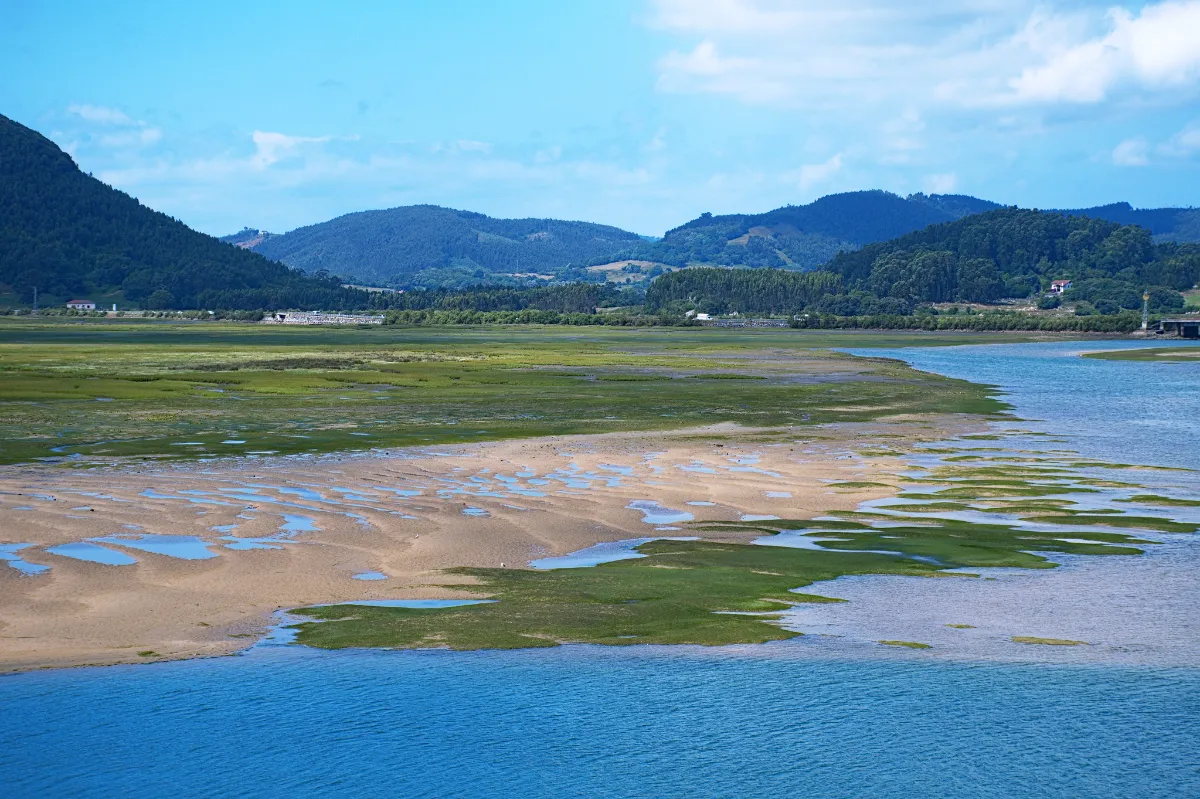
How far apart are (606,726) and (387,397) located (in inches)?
1656

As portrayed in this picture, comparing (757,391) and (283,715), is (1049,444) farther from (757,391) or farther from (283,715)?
(283,715)

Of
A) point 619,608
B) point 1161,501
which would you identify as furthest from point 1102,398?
point 619,608

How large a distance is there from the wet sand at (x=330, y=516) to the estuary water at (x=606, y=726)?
5.48ft

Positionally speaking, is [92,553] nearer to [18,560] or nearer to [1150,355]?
[18,560]

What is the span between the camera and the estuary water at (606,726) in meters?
11.3

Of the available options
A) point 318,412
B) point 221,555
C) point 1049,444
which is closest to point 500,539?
point 221,555

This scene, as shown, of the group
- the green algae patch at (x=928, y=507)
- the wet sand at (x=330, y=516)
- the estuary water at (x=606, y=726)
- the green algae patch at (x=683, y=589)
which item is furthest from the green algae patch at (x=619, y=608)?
the green algae patch at (x=928, y=507)

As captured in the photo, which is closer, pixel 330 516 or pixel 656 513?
pixel 330 516

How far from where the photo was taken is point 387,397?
176 feet

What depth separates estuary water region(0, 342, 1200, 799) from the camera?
11.3m

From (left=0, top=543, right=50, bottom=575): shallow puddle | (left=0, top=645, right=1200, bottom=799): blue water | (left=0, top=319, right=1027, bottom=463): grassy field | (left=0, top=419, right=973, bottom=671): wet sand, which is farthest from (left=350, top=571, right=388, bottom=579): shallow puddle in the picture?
(left=0, top=319, right=1027, bottom=463): grassy field

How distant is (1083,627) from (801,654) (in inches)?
150

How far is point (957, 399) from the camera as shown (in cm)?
5572

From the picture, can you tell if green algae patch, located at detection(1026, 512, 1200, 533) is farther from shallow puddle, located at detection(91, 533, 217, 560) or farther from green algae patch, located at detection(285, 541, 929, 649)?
shallow puddle, located at detection(91, 533, 217, 560)
